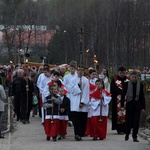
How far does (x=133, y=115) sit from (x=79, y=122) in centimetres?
156

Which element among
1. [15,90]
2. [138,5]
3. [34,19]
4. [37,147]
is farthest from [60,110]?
[34,19]

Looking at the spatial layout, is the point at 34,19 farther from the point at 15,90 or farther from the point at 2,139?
the point at 2,139

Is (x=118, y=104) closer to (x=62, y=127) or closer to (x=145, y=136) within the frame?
(x=145, y=136)

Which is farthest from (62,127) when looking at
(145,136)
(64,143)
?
(145,136)

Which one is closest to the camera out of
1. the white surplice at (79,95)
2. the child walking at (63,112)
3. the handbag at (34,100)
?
the child walking at (63,112)

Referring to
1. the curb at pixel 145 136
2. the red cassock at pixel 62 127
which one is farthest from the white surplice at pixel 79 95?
the curb at pixel 145 136

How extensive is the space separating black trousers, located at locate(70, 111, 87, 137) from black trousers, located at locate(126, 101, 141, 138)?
4.42ft

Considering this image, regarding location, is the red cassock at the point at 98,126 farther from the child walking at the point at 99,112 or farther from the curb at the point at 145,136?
the curb at the point at 145,136

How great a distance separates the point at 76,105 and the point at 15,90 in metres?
5.67

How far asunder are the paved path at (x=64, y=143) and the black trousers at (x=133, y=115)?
1.24 ft

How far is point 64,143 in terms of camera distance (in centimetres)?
1463

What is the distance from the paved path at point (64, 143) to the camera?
1378cm

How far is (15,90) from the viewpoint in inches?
818

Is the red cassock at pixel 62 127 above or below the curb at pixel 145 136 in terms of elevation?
above
